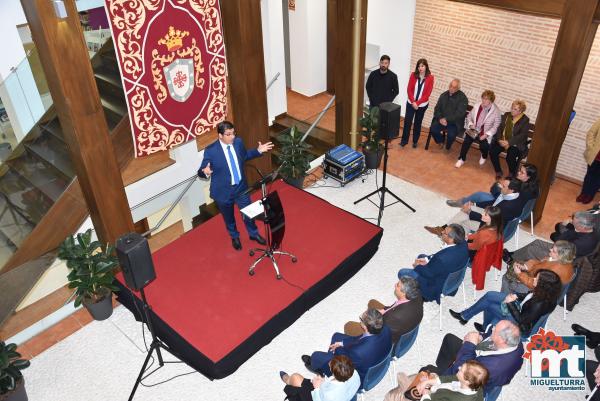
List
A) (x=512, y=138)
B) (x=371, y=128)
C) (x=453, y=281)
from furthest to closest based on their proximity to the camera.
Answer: (x=371, y=128), (x=512, y=138), (x=453, y=281)

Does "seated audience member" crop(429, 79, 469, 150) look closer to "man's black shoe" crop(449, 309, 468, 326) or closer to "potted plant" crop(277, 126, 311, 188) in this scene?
"potted plant" crop(277, 126, 311, 188)

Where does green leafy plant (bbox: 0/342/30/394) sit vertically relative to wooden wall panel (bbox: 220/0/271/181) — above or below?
below

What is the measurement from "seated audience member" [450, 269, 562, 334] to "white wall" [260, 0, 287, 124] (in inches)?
244

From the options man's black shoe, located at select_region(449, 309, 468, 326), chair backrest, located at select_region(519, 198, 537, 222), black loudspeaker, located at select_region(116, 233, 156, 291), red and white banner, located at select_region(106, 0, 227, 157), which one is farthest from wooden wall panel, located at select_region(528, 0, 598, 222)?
black loudspeaker, located at select_region(116, 233, 156, 291)

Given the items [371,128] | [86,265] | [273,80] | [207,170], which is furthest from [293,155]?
[86,265]

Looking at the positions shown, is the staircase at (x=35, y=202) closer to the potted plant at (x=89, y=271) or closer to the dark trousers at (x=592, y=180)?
the potted plant at (x=89, y=271)

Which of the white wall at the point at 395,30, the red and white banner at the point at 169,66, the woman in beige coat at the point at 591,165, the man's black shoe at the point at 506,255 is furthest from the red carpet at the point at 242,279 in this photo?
the white wall at the point at 395,30

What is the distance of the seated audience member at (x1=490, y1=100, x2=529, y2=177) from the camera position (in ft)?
26.5

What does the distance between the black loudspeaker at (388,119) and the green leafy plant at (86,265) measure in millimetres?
3762

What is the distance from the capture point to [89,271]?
5863 millimetres

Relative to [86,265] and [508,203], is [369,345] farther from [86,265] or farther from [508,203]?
[86,265]

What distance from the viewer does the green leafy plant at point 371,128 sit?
27.9 feet

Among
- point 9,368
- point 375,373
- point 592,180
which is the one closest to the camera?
point 375,373

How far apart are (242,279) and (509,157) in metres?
4.81
